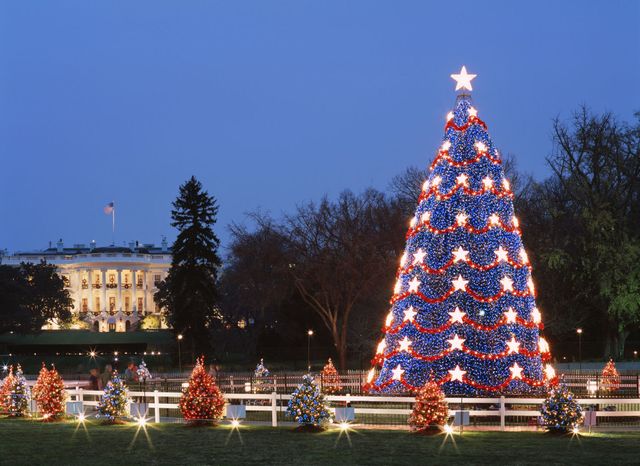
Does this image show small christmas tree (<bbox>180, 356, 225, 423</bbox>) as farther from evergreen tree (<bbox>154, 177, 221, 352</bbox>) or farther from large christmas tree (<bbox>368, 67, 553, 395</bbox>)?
evergreen tree (<bbox>154, 177, 221, 352</bbox>)

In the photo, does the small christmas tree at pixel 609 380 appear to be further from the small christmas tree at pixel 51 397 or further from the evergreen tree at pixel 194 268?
the evergreen tree at pixel 194 268

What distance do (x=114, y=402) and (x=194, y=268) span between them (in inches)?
1664

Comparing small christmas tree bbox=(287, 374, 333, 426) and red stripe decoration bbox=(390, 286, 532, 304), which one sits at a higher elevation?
red stripe decoration bbox=(390, 286, 532, 304)

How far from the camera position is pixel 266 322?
72.0m

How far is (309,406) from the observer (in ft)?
73.6

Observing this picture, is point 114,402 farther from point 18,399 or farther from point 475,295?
point 475,295

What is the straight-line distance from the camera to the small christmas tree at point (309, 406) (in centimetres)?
2238

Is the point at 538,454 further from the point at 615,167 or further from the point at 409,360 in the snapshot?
the point at 615,167

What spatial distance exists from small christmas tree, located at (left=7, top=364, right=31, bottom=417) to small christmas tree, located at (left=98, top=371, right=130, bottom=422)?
4.18 metres

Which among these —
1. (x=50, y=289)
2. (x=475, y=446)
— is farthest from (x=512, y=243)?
(x=50, y=289)

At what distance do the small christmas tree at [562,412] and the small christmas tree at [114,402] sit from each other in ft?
34.8

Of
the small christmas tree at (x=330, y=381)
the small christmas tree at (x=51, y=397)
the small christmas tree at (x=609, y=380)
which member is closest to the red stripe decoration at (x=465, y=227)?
the small christmas tree at (x=330, y=381)

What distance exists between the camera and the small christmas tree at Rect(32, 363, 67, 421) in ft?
89.8

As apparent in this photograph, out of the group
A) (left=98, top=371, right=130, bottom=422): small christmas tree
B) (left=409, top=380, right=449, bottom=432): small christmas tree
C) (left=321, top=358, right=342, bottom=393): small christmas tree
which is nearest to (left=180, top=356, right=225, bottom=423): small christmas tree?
(left=98, top=371, right=130, bottom=422): small christmas tree
